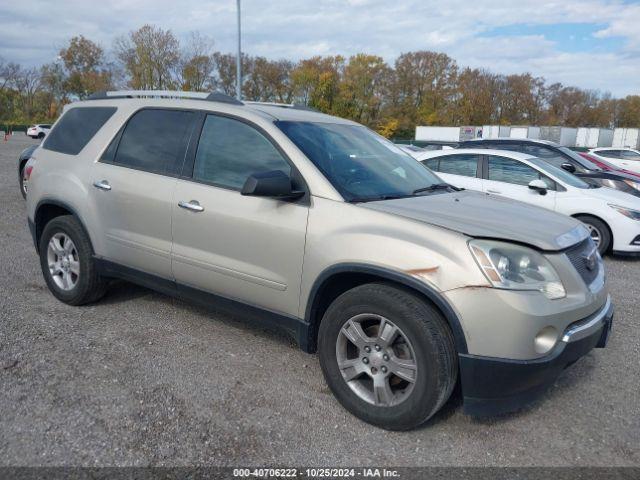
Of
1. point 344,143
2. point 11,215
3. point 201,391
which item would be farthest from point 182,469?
point 11,215

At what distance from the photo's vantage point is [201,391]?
11.2 ft

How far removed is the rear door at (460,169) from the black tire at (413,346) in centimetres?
580

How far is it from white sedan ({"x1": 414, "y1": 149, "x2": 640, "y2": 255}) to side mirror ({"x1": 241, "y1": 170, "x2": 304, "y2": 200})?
188 inches

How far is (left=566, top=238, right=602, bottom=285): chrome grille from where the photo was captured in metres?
3.04

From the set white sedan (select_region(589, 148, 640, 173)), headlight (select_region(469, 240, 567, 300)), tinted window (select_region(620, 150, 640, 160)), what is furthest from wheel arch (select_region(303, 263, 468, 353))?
tinted window (select_region(620, 150, 640, 160))

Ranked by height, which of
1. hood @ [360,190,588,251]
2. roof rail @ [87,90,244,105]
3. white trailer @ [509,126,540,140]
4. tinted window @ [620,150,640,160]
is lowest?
white trailer @ [509,126,540,140]

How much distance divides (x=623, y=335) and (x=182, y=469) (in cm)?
375

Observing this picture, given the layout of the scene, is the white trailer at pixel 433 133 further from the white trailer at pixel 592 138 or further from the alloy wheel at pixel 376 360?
the alloy wheel at pixel 376 360

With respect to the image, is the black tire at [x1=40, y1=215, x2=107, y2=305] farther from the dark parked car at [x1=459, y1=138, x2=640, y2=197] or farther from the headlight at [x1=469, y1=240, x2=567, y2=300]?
the dark parked car at [x1=459, y1=138, x2=640, y2=197]

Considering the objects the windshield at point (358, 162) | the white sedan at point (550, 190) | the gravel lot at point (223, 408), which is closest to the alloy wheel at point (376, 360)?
the gravel lot at point (223, 408)

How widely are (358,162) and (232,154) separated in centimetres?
87

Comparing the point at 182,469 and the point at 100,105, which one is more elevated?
the point at 100,105

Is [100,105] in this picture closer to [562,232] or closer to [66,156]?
[66,156]

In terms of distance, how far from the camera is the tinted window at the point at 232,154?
3.58m
